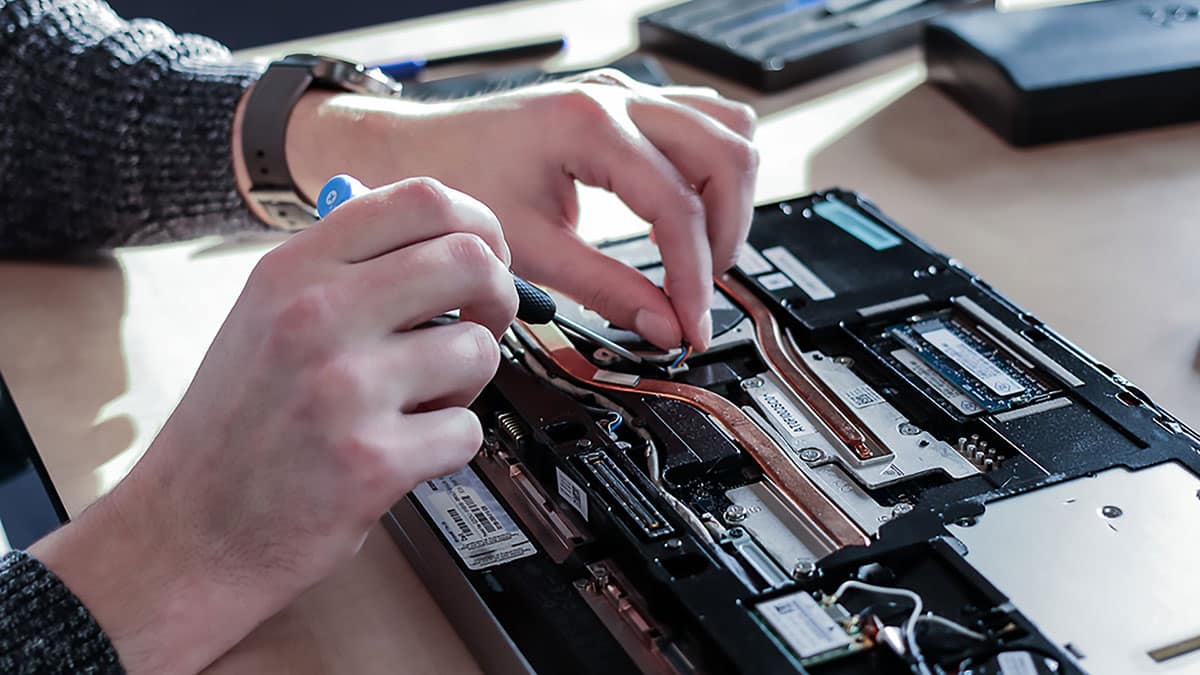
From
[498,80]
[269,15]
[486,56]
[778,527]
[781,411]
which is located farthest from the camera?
[269,15]

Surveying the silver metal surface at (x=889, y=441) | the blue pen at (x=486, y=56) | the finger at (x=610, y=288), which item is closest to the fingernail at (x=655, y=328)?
the finger at (x=610, y=288)

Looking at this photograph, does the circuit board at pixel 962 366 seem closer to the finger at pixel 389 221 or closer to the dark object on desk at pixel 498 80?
the finger at pixel 389 221

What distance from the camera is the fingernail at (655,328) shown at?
0.94m

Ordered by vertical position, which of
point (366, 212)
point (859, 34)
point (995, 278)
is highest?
point (366, 212)

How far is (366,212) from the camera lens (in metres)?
0.73

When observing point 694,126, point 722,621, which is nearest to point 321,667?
point 722,621

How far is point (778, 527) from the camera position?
0.76 m

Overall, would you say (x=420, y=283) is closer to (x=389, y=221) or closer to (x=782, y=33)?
(x=389, y=221)

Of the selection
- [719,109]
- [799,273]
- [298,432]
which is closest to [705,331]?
[799,273]

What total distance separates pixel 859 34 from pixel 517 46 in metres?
0.42

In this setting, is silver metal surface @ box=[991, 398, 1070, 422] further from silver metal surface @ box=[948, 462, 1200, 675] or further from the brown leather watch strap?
the brown leather watch strap

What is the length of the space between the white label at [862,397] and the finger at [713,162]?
0.60 feet

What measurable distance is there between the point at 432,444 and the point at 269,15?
238 centimetres

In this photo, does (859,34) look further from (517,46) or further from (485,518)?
(485,518)
